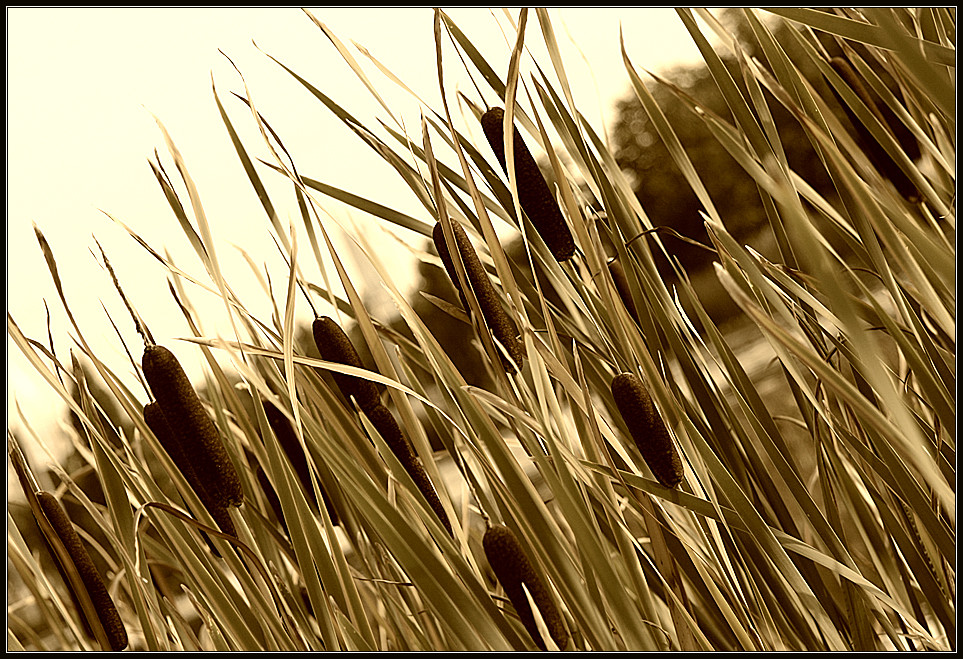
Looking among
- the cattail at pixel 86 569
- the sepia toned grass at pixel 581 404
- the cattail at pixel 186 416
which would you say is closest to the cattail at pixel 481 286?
the sepia toned grass at pixel 581 404

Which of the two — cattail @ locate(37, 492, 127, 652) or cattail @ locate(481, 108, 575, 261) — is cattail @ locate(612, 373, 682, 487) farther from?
cattail @ locate(37, 492, 127, 652)

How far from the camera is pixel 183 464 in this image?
485 mm

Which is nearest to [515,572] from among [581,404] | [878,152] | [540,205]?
[581,404]

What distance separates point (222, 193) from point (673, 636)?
45 centimetres

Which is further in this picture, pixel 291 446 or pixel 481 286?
pixel 291 446

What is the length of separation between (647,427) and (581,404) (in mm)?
59

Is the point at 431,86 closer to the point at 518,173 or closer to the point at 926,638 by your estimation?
the point at 518,173

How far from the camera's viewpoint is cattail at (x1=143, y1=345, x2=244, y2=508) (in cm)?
42

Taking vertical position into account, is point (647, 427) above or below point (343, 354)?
below

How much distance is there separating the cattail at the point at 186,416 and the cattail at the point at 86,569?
0.11 meters

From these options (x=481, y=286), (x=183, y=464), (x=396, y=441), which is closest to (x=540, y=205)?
(x=481, y=286)

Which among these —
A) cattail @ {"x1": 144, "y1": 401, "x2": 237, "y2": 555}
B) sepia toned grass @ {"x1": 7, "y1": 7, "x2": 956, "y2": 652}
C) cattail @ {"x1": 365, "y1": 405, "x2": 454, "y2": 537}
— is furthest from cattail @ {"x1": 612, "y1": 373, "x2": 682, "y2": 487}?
cattail @ {"x1": 144, "y1": 401, "x2": 237, "y2": 555}

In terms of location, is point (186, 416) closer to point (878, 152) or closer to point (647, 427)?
point (647, 427)

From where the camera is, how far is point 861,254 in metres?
0.53
